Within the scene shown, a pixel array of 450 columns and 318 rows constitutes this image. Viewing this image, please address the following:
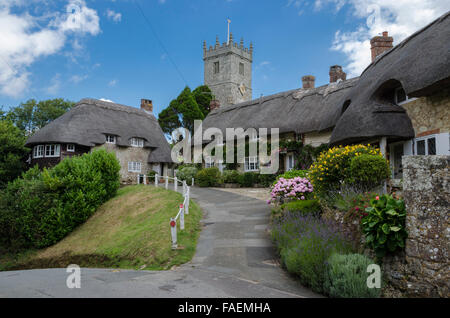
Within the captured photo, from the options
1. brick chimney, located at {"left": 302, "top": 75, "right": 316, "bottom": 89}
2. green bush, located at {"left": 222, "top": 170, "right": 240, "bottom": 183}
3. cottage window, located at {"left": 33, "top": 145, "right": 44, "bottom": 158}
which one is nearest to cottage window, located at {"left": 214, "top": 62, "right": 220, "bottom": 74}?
brick chimney, located at {"left": 302, "top": 75, "right": 316, "bottom": 89}

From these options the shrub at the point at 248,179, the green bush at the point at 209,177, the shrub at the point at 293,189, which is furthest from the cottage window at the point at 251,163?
the shrub at the point at 293,189

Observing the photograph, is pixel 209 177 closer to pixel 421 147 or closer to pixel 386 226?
pixel 421 147

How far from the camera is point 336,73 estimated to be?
25000 mm

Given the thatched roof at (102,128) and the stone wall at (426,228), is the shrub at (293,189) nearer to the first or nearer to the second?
the stone wall at (426,228)

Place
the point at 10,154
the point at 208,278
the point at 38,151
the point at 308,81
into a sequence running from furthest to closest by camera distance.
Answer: the point at 38,151
the point at 10,154
the point at 308,81
the point at 208,278

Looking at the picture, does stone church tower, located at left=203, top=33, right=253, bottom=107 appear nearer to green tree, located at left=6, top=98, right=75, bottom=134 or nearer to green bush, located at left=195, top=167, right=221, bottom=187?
green tree, located at left=6, top=98, right=75, bottom=134

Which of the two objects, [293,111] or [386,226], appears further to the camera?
[293,111]

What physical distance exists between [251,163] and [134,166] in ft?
43.0

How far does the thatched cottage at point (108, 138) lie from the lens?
92.9 feet

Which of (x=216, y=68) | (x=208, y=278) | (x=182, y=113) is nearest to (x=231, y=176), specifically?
(x=208, y=278)

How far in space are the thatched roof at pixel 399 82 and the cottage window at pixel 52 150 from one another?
23871mm

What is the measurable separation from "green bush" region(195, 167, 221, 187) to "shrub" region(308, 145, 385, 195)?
48.0 feet
